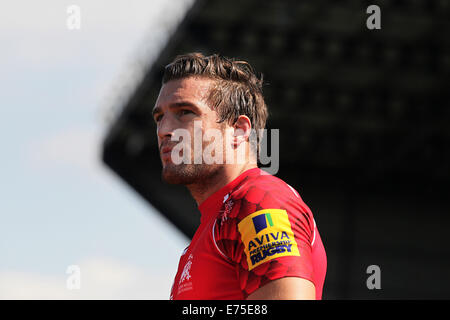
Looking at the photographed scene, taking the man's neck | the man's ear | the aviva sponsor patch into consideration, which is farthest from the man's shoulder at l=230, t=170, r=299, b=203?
the man's ear

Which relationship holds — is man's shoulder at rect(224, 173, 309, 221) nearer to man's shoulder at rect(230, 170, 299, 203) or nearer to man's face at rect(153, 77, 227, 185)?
man's shoulder at rect(230, 170, 299, 203)

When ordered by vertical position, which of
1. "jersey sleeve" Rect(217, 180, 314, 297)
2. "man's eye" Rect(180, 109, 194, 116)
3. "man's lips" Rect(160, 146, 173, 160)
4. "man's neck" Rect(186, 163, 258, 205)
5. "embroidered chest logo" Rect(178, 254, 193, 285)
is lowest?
"embroidered chest logo" Rect(178, 254, 193, 285)

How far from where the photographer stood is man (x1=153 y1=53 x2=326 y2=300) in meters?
3.98

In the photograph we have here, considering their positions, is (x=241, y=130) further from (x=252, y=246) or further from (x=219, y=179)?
(x=252, y=246)

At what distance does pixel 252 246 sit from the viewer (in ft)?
13.2

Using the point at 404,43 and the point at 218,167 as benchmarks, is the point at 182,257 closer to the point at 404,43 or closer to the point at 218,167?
the point at 218,167

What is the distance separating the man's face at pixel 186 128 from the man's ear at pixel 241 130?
3.9 inches

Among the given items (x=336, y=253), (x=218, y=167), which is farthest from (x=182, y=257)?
(x=336, y=253)

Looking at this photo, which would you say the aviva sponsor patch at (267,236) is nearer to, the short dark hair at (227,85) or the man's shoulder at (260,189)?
the man's shoulder at (260,189)

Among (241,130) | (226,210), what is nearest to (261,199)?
(226,210)

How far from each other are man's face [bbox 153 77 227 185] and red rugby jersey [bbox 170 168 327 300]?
439 millimetres

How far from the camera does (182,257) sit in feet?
16.4

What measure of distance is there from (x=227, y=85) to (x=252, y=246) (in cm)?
158
